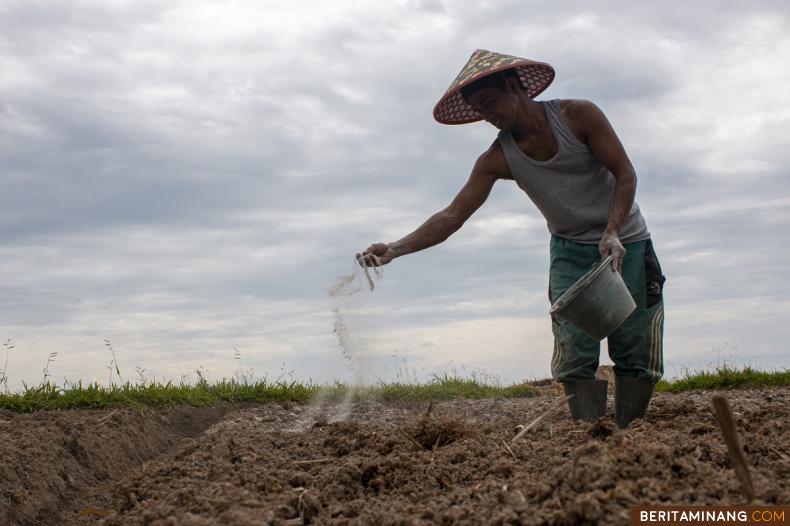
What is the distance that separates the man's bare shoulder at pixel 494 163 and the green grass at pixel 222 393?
5.80ft

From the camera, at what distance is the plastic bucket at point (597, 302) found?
369 cm

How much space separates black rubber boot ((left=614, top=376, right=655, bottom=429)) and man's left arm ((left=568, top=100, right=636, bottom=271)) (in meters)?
0.83

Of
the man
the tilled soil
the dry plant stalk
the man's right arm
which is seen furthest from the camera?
the man's right arm

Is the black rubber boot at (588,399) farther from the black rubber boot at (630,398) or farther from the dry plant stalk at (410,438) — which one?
the dry plant stalk at (410,438)

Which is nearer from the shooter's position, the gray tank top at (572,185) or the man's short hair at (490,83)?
the man's short hair at (490,83)

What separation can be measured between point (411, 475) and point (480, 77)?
1.99 meters

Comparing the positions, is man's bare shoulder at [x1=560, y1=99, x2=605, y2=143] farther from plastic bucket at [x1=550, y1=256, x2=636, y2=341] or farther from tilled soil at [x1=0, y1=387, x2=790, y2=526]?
tilled soil at [x1=0, y1=387, x2=790, y2=526]

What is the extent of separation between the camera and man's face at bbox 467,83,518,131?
423 centimetres

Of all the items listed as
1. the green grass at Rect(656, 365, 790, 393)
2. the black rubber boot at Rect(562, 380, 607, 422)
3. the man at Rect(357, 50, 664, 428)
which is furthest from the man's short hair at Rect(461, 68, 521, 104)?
the green grass at Rect(656, 365, 790, 393)

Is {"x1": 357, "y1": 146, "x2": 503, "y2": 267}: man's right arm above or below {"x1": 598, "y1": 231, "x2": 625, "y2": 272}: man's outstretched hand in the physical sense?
above

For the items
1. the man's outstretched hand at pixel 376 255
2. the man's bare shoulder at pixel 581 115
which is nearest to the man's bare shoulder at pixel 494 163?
the man's bare shoulder at pixel 581 115

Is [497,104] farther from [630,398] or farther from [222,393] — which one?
[222,393]

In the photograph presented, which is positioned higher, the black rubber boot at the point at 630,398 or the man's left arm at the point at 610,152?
the man's left arm at the point at 610,152

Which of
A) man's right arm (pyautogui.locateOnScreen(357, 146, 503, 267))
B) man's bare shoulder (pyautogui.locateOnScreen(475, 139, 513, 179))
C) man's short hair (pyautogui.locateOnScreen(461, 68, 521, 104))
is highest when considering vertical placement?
man's short hair (pyautogui.locateOnScreen(461, 68, 521, 104))
